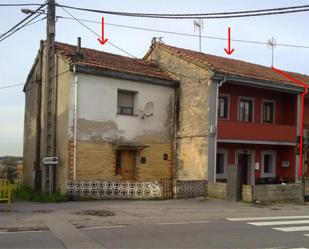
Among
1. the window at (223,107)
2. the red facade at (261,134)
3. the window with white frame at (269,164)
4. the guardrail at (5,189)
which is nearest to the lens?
the guardrail at (5,189)

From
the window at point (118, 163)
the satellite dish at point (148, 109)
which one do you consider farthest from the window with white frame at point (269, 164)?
the window at point (118, 163)

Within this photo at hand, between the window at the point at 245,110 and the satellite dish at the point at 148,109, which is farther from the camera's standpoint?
the window at the point at 245,110

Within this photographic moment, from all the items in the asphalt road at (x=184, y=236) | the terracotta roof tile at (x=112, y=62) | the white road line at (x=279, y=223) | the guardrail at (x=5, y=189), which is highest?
the terracotta roof tile at (x=112, y=62)

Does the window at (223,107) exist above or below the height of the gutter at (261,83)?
below

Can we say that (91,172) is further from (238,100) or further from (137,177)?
(238,100)

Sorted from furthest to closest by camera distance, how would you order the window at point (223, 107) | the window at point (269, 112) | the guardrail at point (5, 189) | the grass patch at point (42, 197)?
1. the window at point (269, 112)
2. the window at point (223, 107)
3. the grass patch at point (42, 197)
4. the guardrail at point (5, 189)

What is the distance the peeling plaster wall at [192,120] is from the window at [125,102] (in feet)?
8.72

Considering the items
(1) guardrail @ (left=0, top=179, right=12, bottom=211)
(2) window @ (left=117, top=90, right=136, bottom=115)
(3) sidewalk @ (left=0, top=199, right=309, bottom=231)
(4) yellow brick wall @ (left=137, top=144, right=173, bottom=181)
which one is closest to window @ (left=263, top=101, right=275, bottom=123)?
(4) yellow brick wall @ (left=137, top=144, right=173, bottom=181)

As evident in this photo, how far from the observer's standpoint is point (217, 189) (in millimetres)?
20297

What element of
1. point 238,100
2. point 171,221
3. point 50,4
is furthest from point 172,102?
point 171,221

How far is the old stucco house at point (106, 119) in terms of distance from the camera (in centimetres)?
2012

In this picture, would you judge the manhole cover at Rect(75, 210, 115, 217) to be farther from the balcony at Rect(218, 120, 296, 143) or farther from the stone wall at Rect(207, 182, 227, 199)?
the balcony at Rect(218, 120, 296, 143)

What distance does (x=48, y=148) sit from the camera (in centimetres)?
1981

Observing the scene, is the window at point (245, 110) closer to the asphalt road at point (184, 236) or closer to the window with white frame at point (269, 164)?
the window with white frame at point (269, 164)
